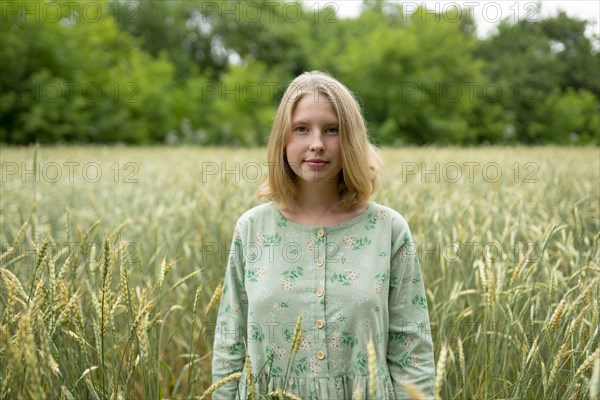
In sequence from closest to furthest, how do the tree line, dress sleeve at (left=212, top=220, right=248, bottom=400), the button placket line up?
1. the button placket
2. dress sleeve at (left=212, top=220, right=248, bottom=400)
3. the tree line

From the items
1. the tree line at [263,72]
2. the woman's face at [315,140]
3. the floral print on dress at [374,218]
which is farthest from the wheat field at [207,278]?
the tree line at [263,72]

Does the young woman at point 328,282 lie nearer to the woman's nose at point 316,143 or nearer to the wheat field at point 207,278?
the woman's nose at point 316,143

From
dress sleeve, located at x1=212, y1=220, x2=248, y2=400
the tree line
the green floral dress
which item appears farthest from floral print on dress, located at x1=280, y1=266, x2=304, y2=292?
the tree line

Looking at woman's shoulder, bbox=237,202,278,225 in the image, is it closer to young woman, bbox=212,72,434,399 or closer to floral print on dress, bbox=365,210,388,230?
young woman, bbox=212,72,434,399

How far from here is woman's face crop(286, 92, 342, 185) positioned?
1.35 metres

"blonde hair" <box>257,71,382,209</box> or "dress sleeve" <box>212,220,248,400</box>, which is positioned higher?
"blonde hair" <box>257,71,382,209</box>

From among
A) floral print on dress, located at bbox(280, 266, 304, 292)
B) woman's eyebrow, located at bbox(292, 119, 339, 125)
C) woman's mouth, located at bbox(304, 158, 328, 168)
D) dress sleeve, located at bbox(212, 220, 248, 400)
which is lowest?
dress sleeve, located at bbox(212, 220, 248, 400)

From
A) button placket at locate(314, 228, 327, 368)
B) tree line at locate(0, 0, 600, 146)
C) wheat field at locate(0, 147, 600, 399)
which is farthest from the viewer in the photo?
tree line at locate(0, 0, 600, 146)

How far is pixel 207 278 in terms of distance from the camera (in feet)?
8.20

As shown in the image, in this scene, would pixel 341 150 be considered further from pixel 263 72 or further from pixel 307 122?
pixel 263 72

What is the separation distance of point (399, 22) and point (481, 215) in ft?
75.4

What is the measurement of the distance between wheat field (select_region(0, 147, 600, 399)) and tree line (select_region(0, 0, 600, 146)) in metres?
1.60

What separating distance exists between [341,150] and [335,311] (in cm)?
39

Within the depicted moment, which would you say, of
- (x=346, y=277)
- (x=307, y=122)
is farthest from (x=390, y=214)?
(x=307, y=122)
